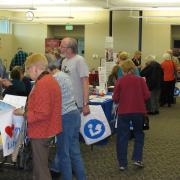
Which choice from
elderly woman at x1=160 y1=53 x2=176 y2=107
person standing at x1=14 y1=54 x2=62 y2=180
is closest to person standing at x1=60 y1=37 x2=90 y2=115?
person standing at x1=14 y1=54 x2=62 y2=180

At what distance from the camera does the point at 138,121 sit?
448 centimetres

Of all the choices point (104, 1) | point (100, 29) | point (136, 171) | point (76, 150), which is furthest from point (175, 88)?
point (76, 150)

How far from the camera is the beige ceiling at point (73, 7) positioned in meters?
13.5

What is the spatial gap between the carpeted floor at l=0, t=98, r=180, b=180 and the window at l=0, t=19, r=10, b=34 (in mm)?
10994

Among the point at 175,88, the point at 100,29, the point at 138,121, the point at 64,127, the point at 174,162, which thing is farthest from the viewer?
the point at 100,29

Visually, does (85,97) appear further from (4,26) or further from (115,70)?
(4,26)

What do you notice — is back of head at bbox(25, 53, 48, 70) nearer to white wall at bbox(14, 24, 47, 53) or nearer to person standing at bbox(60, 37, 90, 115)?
person standing at bbox(60, 37, 90, 115)

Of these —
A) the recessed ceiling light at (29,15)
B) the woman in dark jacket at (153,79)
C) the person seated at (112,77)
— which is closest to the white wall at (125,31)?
the recessed ceiling light at (29,15)

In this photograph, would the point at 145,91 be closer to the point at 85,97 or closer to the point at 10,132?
the point at 85,97

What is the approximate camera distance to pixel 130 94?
445 cm

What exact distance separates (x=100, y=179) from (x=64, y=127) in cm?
120

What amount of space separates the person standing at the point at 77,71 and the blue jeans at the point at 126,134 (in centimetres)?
56

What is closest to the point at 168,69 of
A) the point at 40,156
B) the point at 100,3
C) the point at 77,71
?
the point at 100,3

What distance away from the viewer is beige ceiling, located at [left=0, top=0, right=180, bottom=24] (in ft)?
44.4
